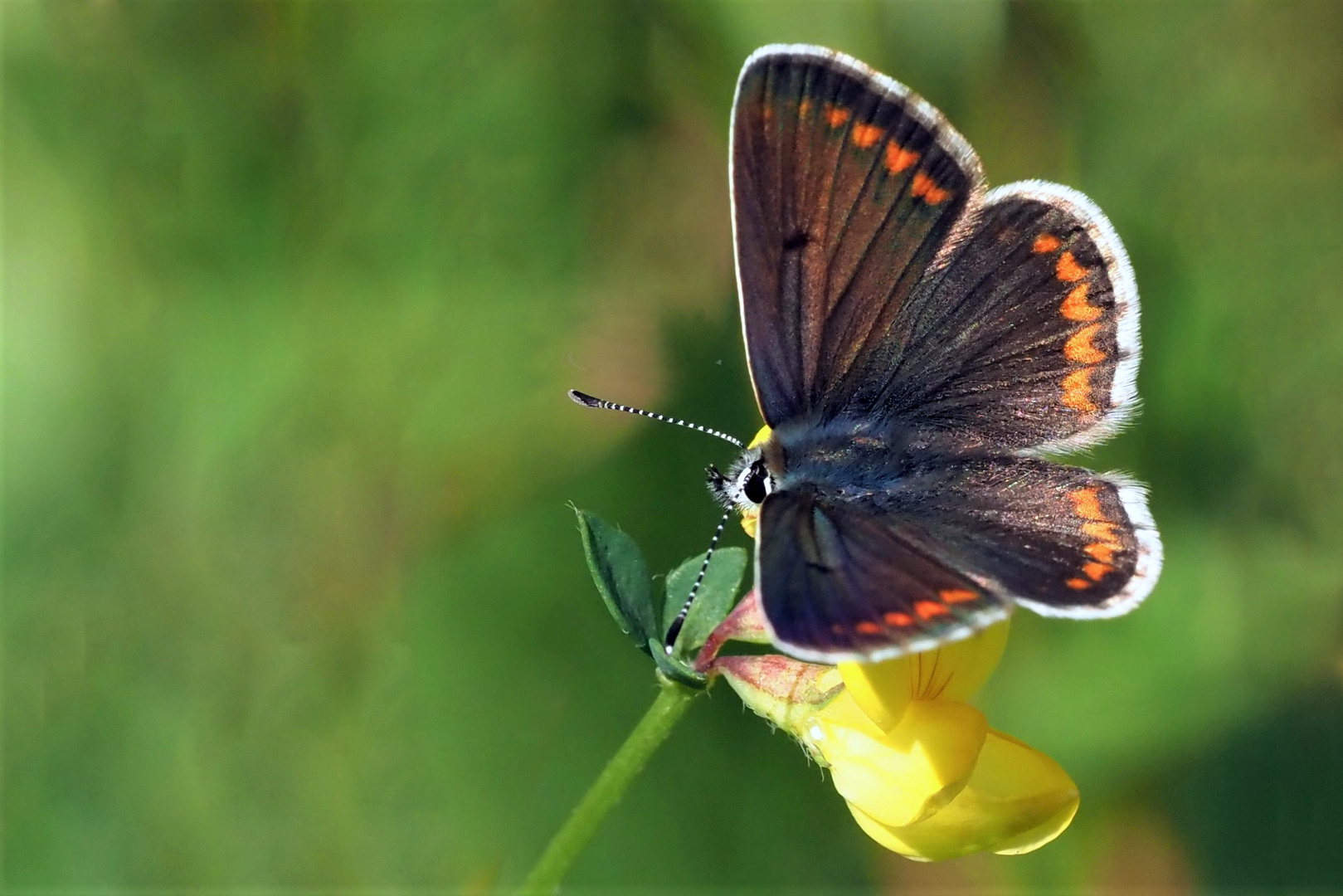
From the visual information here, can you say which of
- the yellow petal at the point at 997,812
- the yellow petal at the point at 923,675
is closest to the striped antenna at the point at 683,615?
the yellow petal at the point at 923,675

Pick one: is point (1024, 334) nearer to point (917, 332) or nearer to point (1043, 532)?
point (917, 332)

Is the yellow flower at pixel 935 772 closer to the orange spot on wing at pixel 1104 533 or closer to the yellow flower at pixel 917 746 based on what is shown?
the yellow flower at pixel 917 746

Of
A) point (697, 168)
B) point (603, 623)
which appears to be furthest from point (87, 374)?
point (697, 168)

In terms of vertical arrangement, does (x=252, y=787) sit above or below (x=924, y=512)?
below

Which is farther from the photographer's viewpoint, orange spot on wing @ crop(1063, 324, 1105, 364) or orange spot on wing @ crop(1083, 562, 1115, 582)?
orange spot on wing @ crop(1063, 324, 1105, 364)

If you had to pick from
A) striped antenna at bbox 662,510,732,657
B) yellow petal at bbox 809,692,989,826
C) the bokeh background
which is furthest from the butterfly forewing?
the bokeh background

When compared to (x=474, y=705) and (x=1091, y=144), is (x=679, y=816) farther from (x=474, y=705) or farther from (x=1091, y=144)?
(x=1091, y=144)

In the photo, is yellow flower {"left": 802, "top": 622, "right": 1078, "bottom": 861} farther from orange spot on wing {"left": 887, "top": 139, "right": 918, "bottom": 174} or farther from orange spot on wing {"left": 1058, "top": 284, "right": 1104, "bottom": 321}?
orange spot on wing {"left": 887, "top": 139, "right": 918, "bottom": 174}

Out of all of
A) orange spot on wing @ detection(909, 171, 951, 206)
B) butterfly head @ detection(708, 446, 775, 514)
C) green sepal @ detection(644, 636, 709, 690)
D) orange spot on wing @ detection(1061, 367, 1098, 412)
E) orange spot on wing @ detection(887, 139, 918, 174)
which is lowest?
green sepal @ detection(644, 636, 709, 690)
